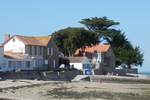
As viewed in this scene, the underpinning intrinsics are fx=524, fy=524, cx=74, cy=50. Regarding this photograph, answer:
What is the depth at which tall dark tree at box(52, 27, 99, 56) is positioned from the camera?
99.8 m

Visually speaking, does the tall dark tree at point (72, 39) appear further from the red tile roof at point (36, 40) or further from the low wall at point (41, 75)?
the low wall at point (41, 75)

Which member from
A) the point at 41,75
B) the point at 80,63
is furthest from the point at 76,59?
the point at 41,75

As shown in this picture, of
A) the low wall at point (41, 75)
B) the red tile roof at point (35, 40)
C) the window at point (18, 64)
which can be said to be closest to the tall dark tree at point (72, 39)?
the red tile roof at point (35, 40)

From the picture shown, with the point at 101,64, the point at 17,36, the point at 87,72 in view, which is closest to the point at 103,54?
the point at 101,64

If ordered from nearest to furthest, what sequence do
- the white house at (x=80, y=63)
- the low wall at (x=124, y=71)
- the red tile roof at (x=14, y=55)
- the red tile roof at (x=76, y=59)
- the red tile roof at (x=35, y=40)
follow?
the red tile roof at (x=14, y=55)
the red tile roof at (x=35, y=40)
the white house at (x=80, y=63)
the red tile roof at (x=76, y=59)
the low wall at (x=124, y=71)

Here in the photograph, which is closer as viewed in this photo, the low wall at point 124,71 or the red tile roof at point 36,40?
the red tile roof at point 36,40

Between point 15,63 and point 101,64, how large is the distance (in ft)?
101

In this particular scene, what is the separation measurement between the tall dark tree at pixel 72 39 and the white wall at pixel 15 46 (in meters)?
16.6

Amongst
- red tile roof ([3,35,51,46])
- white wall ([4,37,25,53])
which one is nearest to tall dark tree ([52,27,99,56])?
red tile roof ([3,35,51,46])

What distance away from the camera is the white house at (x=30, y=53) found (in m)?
77.8

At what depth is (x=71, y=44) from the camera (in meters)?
99.9

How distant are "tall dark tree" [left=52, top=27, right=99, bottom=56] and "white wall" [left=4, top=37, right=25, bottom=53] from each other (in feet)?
54.3

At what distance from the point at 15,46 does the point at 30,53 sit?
107 inches

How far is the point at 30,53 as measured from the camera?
84.3m
